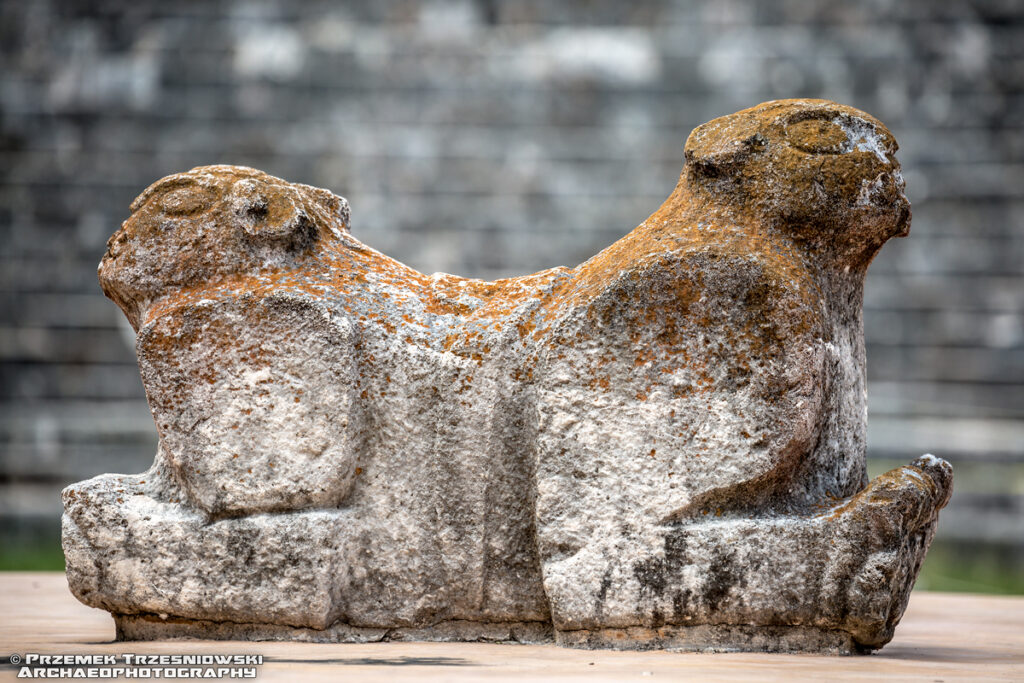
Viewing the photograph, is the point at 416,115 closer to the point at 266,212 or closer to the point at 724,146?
the point at 266,212

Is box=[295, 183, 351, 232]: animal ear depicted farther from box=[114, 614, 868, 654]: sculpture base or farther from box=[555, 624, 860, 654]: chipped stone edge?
box=[555, 624, 860, 654]: chipped stone edge

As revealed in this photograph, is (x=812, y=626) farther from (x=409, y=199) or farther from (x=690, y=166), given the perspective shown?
(x=409, y=199)

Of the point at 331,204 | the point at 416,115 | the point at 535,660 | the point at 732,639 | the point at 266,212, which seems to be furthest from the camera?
the point at 416,115

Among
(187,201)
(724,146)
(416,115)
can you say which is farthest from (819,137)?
(416,115)

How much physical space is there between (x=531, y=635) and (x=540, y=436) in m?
0.55

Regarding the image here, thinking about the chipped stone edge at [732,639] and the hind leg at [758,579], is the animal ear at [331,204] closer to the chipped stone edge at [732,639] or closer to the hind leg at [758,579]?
the hind leg at [758,579]

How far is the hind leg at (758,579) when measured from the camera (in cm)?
286

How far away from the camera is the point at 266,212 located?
3.27 metres

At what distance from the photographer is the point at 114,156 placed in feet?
28.0

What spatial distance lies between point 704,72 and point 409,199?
228cm

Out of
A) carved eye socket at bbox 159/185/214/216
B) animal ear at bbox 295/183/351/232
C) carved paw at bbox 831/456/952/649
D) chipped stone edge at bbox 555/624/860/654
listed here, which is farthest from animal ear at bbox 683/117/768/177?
carved eye socket at bbox 159/185/214/216

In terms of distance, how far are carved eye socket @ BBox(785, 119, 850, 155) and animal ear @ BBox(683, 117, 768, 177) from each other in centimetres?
8

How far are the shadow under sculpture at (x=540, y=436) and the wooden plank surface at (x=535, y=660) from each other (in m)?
0.10

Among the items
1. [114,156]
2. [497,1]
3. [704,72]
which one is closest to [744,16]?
[704,72]
